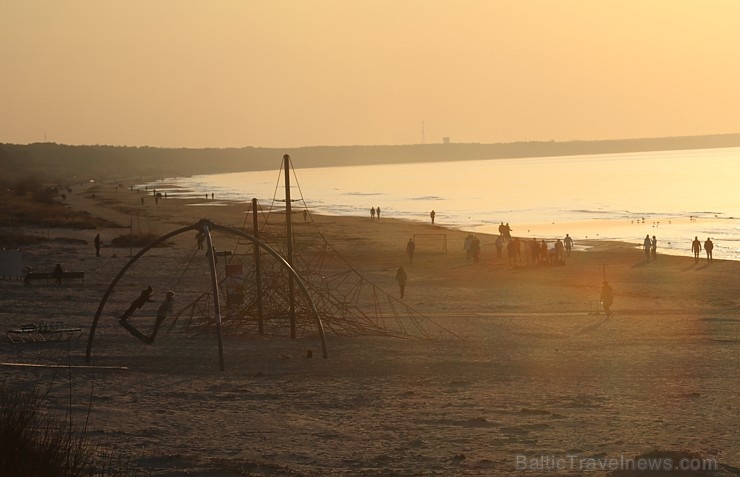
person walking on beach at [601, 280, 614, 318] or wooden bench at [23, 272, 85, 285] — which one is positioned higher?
wooden bench at [23, 272, 85, 285]

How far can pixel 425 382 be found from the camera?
19688 millimetres

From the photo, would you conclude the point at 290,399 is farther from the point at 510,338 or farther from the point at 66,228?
the point at 66,228

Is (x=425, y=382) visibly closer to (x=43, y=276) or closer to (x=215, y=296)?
(x=215, y=296)

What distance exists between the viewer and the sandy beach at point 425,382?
14.3 meters

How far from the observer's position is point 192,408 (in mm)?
17328

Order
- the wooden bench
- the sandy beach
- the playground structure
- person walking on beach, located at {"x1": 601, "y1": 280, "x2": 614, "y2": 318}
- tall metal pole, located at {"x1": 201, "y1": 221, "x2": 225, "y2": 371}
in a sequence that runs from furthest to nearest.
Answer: the wooden bench
person walking on beach, located at {"x1": 601, "y1": 280, "x2": 614, "y2": 318}
the playground structure
tall metal pole, located at {"x1": 201, "y1": 221, "x2": 225, "y2": 371}
the sandy beach

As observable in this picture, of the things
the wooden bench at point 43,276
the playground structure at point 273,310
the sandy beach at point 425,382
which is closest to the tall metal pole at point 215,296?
the playground structure at point 273,310

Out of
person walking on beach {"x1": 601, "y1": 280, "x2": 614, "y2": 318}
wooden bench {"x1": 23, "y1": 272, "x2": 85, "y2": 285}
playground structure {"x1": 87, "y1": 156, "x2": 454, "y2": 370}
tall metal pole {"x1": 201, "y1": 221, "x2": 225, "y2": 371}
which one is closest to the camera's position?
tall metal pole {"x1": 201, "y1": 221, "x2": 225, "y2": 371}

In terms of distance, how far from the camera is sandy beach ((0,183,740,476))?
47.0ft

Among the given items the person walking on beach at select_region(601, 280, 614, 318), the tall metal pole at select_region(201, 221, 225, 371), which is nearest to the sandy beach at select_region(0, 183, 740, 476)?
the tall metal pole at select_region(201, 221, 225, 371)

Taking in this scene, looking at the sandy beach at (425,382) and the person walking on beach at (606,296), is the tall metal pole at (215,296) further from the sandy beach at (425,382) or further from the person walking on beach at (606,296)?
the person walking on beach at (606,296)

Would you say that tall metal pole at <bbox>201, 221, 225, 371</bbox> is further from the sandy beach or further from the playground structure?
the sandy beach

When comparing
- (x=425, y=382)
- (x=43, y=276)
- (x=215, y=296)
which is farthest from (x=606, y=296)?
(x=43, y=276)

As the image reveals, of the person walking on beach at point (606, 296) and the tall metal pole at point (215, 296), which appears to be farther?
the person walking on beach at point (606, 296)
